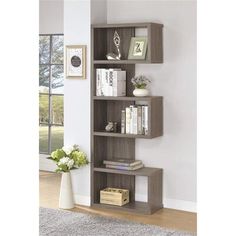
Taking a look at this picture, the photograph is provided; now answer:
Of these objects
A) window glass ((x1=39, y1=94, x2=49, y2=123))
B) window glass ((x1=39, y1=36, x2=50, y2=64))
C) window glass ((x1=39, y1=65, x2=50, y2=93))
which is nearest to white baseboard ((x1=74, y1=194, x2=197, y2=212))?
window glass ((x1=39, y1=94, x2=49, y2=123))

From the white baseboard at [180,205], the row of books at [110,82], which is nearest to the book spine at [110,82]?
the row of books at [110,82]

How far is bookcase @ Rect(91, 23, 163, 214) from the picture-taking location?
479 cm

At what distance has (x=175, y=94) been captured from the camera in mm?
4910

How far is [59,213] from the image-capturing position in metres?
4.75

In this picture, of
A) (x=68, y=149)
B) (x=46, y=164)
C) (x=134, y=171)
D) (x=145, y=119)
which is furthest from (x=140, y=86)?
(x=46, y=164)

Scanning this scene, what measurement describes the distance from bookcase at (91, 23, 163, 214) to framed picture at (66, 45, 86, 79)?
0.11 metres

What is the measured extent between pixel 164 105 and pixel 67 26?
1313mm

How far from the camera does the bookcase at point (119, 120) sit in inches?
188

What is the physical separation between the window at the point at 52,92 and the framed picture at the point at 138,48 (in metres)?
2.11

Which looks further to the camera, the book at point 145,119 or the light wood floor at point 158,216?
the book at point 145,119

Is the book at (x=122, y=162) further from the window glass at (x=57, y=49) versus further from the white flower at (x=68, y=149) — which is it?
the window glass at (x=57, y=49)

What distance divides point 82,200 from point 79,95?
110 centimetres

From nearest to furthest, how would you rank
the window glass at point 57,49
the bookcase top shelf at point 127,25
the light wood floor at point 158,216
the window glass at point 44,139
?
the light wood floor at point 158,216
the bookcase top shelf at point 127,25
the window glass at point 57,49
the window glass at point 44,139
